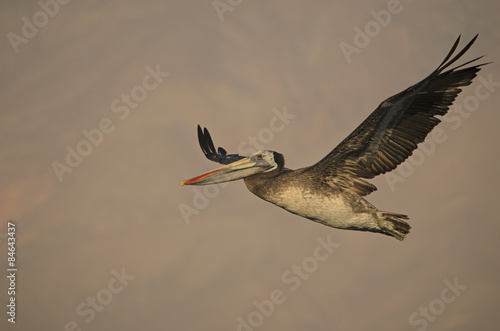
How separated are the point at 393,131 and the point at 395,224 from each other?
6.05 ft

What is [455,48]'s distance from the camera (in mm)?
7949

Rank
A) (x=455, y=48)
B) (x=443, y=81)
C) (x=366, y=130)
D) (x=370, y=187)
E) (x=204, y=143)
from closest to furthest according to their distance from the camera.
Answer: (x=455, y=48) → (x=443, y=81) → (x=366, y=130) → (x=370, y=187) → (x=204, y=143)

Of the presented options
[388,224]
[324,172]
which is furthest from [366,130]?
[388,224]

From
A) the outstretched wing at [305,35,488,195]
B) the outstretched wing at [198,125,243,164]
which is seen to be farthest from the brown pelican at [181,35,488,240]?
the outstretched wing at [198,125,243,164]

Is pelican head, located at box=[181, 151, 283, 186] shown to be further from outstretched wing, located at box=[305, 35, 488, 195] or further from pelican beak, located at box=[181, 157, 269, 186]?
outstretched wing, located at box=[305, 35, 488, 195]

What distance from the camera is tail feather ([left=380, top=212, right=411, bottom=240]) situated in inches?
394

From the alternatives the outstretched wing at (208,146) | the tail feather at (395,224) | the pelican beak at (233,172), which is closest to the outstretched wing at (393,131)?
the tail feather at (395,224)

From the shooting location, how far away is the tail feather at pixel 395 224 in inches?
394

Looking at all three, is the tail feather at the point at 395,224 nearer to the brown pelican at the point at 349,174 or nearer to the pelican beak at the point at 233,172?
the brown pelican at the point at 349,174

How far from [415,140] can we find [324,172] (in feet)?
5.83

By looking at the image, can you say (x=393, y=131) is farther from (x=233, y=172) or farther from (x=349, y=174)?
(x=233, y=172)

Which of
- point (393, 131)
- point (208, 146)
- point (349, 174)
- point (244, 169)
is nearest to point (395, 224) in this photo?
point (349, 174)

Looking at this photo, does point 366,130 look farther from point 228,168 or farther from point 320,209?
point 228,168

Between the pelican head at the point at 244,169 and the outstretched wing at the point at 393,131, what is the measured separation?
36.4 inches
